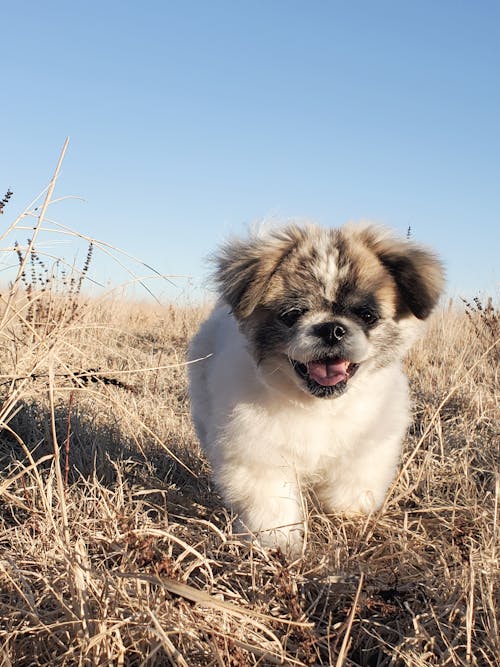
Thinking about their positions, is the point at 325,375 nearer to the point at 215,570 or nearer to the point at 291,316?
the point at 291,316

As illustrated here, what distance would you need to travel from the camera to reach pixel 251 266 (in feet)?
11.3

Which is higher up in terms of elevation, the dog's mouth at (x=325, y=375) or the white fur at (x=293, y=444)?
the dog's mouth at (x=325, y=375)

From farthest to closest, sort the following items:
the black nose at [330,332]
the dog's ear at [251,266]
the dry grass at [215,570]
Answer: the dog's ear at [251,266] → the black nose at [330,332] → the dry grass at [215,570]

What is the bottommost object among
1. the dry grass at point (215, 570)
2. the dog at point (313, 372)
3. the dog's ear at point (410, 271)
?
the dry grass at point (215, 570)

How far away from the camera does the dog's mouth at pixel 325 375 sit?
122 inches

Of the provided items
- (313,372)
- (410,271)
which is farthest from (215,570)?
(410,271)

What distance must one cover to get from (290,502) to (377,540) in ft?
1.40

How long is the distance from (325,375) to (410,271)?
0.74m

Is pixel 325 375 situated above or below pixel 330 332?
below

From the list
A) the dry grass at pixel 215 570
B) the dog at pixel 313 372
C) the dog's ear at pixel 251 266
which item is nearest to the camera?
the dry grass at pixel 215 570

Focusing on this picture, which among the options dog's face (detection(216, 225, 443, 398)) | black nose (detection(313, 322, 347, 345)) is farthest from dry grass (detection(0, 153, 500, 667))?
black nose (detection(313, 322, 347, 345))

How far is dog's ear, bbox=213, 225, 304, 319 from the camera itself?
130 inches

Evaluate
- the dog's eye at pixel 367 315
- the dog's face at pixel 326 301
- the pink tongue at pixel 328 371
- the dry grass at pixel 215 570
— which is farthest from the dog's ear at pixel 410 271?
the dry grass at pixel 215 570

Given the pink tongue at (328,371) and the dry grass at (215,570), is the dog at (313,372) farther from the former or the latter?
the dry grass at (215,570)
